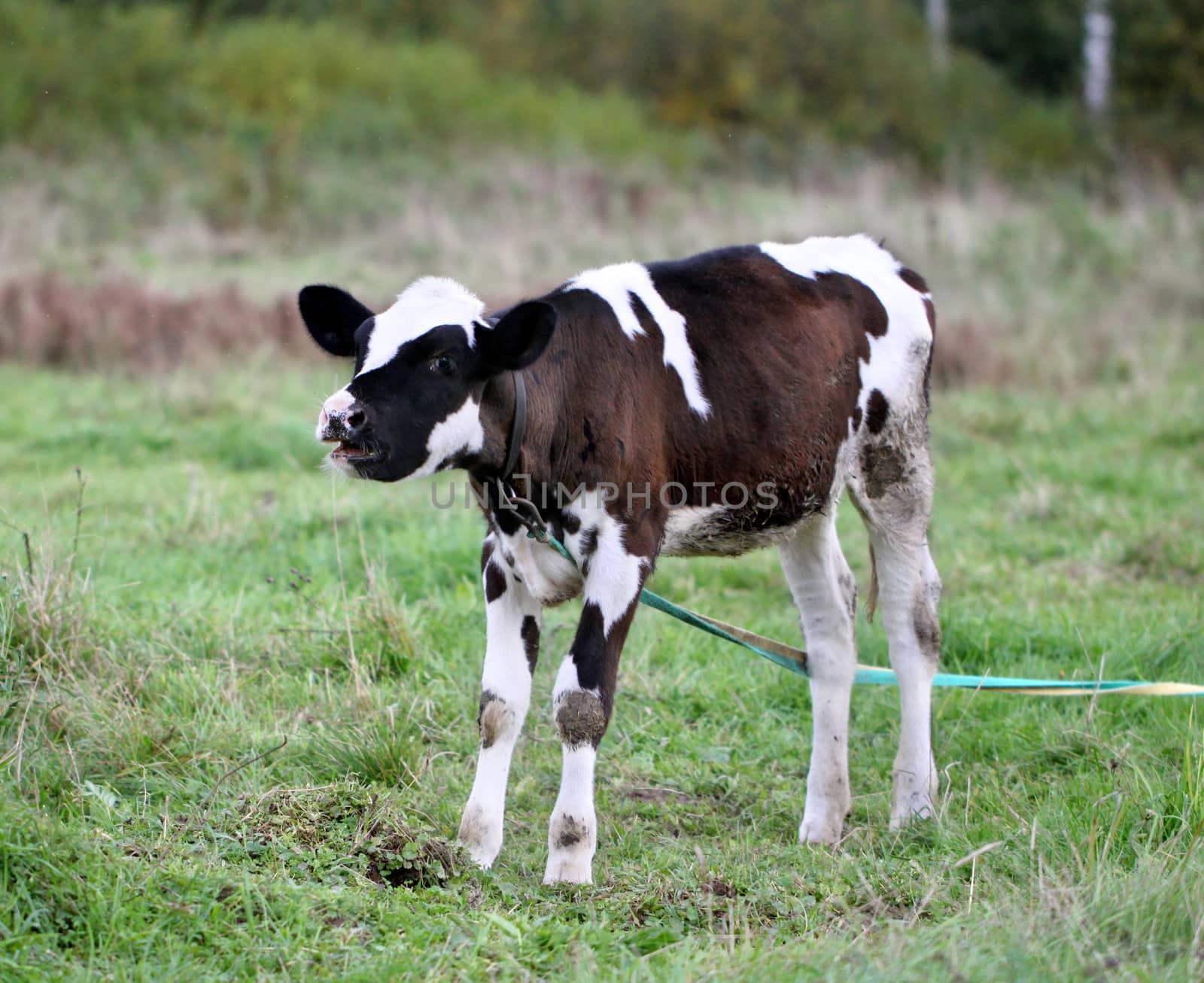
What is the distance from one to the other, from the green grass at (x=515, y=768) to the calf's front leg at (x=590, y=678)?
164 mm

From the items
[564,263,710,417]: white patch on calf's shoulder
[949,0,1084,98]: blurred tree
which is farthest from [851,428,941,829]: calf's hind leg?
[949,0,1084,98]: blurred tree

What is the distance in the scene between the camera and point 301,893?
12.4ft

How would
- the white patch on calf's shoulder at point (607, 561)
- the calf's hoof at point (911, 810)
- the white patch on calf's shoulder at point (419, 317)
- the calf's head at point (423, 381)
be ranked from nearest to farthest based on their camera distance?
the calf's head at point (423, 381) → the white patch on calf's shoulder at point (419, 317) → the white patch on calf's shoulder at point (607, 561) → the calf's hoof at point (911, 810)

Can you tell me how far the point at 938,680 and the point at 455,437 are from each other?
2.45 m

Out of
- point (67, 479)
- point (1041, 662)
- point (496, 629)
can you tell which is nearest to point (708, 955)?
point (496, 629)

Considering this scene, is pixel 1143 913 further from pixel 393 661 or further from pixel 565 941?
pixel 393 661

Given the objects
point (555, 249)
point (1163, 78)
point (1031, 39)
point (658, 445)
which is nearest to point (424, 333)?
point (658, 445)

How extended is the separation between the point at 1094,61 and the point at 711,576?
29.9m

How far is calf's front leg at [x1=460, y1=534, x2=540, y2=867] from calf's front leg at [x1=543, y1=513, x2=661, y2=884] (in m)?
0.25

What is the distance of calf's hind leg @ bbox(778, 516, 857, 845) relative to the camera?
5.15 metres

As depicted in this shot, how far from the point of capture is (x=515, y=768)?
17.6 ft

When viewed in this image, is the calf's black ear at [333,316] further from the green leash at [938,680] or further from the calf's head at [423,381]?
the green leash at [938,680]

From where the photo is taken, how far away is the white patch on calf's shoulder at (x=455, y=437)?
4.07 metres

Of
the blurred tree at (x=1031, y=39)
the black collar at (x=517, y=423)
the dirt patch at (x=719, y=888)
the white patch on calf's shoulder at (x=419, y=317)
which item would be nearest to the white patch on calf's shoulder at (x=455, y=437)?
the black collar at (x=517, y=423)
